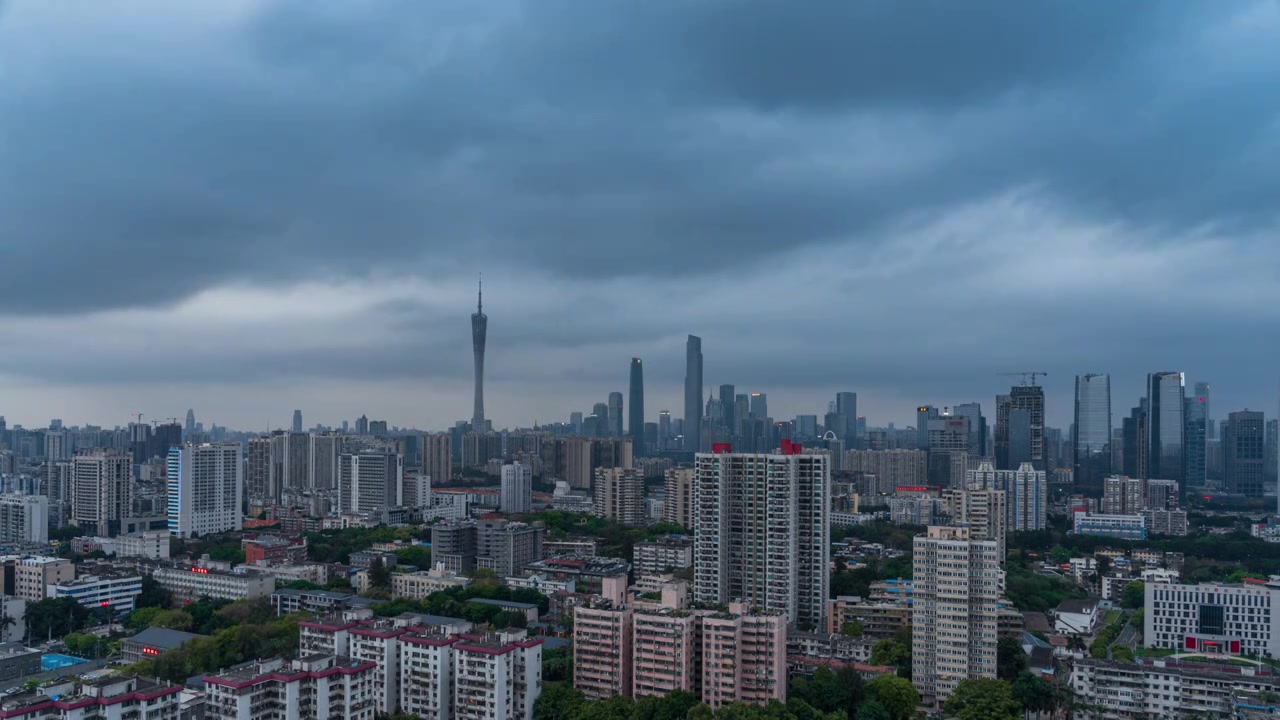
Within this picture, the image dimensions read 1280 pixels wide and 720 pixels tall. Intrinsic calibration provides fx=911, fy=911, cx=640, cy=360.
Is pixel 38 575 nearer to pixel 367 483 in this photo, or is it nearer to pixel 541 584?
pixel 541 584

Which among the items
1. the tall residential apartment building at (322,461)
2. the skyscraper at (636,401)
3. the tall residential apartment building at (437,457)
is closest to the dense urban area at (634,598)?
the tall residential apartment building at (322,461)

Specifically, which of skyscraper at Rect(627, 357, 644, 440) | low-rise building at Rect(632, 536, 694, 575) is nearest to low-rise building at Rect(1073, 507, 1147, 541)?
low-rise building at Rect(632, 536, 694, 575)

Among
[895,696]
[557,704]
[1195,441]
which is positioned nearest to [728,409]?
[1195,441]

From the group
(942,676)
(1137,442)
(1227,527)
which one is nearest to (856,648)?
(942,676)

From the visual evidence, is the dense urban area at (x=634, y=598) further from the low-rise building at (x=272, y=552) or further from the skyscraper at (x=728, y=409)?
the skyscraper at (x=728, y=409)

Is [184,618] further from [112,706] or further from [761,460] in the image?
[761,460]
